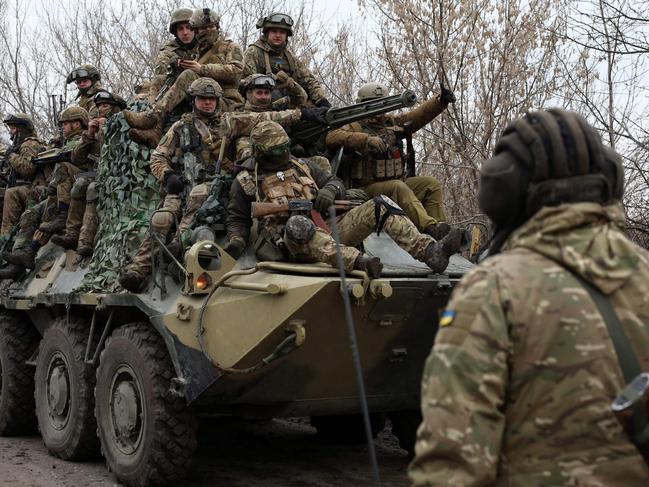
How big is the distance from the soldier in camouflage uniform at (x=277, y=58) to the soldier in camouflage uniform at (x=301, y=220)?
77.1 inches

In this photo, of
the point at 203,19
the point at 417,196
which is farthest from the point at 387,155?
the point at 203,19

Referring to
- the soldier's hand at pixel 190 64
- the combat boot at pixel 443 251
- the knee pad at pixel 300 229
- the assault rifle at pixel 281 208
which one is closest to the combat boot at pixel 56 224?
the soldier's hand at pixel 190 64

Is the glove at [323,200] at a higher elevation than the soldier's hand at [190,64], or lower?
lower

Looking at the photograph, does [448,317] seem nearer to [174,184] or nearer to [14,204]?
[174,184]

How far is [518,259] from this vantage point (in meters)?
2.15

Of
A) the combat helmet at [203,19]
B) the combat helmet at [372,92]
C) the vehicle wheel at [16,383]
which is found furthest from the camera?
the combat helmet at [203,19]

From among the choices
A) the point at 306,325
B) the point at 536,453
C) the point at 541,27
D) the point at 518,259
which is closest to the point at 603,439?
the point at 536,453

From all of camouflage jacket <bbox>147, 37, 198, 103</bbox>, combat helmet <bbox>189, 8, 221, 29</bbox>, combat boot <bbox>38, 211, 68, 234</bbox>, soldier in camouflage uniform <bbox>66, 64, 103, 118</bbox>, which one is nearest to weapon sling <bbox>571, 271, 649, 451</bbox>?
camouflage jacket <bbox>147, 37, 198, 103</bbox>

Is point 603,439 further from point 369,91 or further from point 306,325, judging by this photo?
point 369,91

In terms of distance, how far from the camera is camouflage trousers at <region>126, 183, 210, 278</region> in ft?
21.1

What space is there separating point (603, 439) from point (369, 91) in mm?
5554

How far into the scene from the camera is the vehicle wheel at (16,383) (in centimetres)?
841

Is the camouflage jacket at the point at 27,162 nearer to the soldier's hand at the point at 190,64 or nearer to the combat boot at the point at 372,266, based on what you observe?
the soldier's hand at the point at 190,64

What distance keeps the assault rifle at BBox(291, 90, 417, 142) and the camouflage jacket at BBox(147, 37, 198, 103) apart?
179 centimetres
